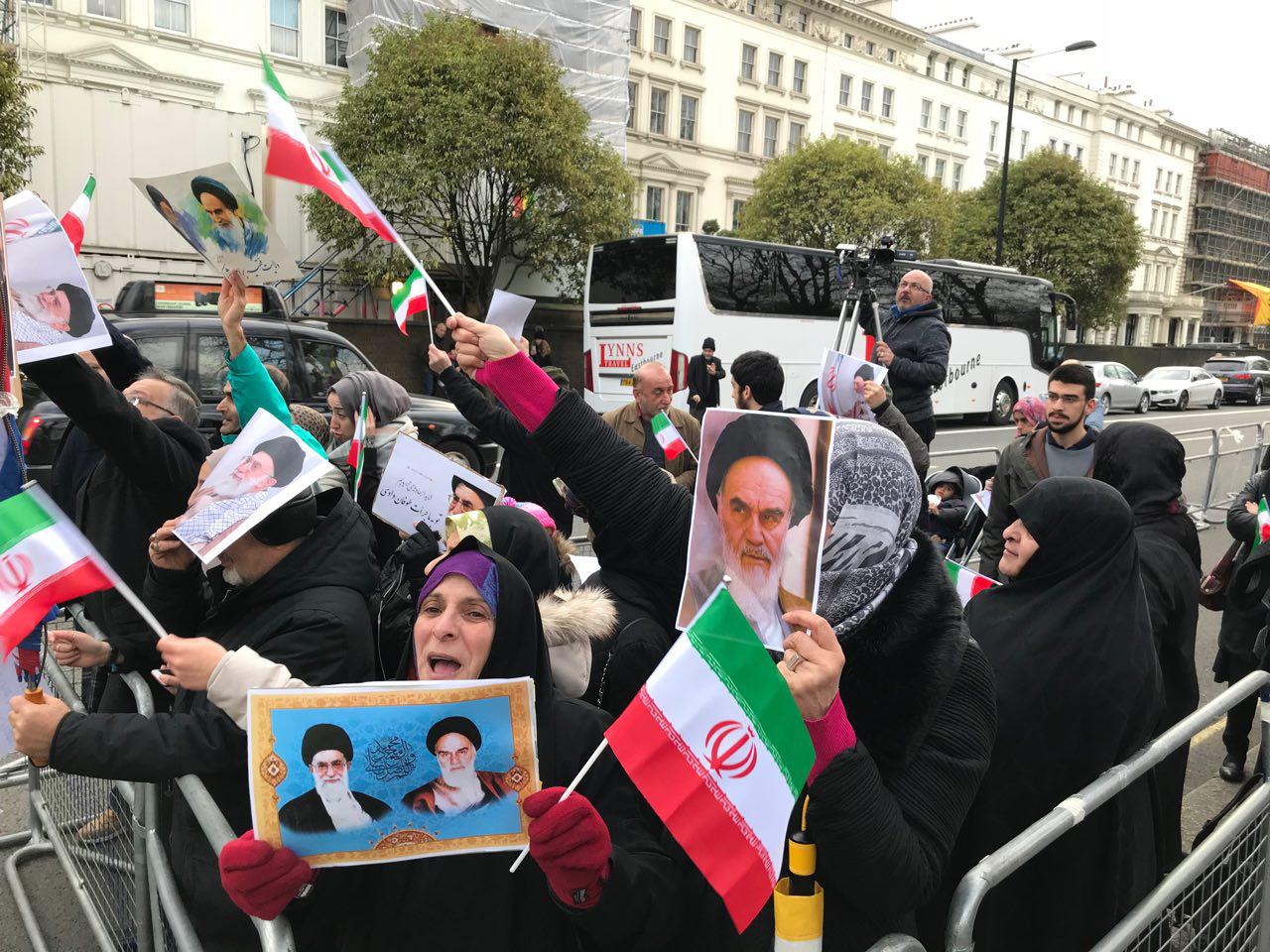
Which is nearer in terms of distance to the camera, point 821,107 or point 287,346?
point 287,346

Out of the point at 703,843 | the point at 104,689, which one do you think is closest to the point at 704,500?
the point at 703,843

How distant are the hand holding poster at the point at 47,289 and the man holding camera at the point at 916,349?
427cm

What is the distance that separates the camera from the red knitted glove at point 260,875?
4.71ft

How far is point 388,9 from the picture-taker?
24688 millimetres

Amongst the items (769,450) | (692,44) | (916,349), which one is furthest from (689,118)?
(769,450)

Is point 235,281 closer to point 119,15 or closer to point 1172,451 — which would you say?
point 1172,451

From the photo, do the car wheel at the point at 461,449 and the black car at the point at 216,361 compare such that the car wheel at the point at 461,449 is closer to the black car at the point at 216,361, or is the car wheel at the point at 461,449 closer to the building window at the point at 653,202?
the black car at the point at 216,361

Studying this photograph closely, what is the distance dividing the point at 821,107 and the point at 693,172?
30.4ft

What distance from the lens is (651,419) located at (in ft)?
18.2

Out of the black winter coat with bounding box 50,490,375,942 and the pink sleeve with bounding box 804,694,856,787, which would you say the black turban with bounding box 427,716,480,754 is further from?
the black winter coat with bounding box 50,490,375,942

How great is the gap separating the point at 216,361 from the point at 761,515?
8.49 m

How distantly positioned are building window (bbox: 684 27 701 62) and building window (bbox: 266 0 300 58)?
16.4 m

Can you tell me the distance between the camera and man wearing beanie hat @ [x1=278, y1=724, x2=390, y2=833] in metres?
1.45

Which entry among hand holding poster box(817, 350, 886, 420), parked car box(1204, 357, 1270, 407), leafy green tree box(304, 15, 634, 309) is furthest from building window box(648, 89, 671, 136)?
hand holding poster box(817, 350, 886, 420)
